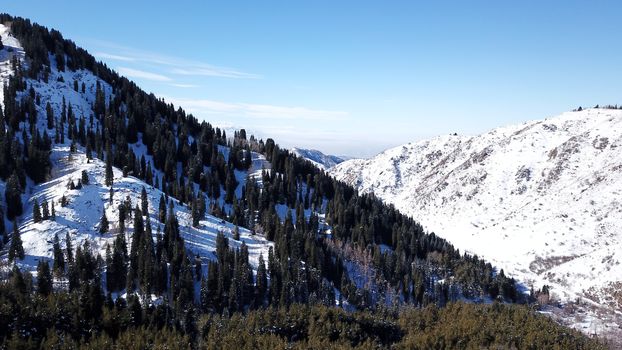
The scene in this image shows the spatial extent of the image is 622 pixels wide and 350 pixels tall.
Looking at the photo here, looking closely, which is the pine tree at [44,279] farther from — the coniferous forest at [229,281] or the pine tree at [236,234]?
the pine tree at [236,234]

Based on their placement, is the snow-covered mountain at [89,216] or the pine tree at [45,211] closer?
the snow-covered mountain at [89,216]

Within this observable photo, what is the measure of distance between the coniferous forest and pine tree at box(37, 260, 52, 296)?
238 mm

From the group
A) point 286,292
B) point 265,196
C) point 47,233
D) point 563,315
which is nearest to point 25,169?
point 47,233

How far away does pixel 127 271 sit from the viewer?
368ft

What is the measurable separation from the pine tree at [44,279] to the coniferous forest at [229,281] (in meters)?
0.24

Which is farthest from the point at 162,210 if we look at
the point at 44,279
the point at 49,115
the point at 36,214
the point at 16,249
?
the point at 49,115

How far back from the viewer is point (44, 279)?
99.6 m

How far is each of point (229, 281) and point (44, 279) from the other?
44.1 metres

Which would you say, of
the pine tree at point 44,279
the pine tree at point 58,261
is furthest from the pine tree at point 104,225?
the pine tree at point 44,279

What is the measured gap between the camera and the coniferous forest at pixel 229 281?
273 feet

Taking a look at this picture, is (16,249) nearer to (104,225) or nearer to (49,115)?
(104,225)

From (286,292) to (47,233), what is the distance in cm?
7014

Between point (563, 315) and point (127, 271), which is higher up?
point (127, 271)

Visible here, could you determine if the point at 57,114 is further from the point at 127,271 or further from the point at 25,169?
the point at 127,271
